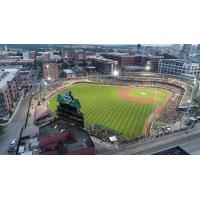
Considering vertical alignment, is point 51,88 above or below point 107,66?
below

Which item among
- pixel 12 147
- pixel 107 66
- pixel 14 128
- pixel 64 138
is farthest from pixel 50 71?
pixel 64 138

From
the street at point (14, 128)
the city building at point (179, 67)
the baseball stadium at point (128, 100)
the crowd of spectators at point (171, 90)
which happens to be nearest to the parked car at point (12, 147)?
the street at point (14, 128)

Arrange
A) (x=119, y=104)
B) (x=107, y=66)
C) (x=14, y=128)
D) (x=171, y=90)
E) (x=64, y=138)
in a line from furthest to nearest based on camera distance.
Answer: (x=107, y=66) → (x=171, y=90) → (x=119, y=104) → (x=14, y=128) → (x=64, y=138)

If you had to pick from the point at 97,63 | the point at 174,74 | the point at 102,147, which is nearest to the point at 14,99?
the point at 102,147

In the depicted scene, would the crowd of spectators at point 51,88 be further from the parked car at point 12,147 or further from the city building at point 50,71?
the parked car at point 12,147

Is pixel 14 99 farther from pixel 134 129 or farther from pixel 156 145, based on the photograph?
pixel 156 145

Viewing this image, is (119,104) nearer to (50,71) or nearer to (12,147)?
(12,147)
